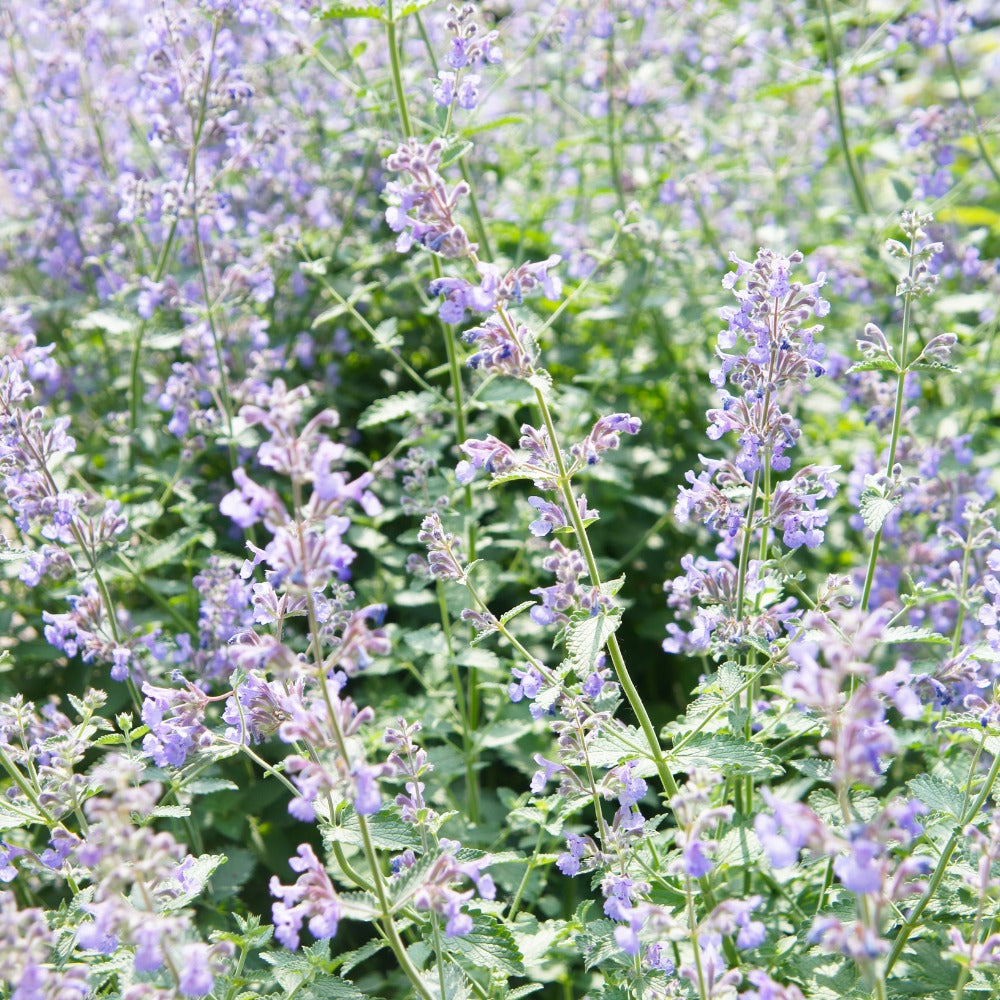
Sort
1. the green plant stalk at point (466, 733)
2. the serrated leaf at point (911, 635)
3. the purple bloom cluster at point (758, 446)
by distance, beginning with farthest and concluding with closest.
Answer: the green plant stalk at point (466, 733), the purple bloom cluster at point (758, 446), the serrated leaf at point (911, 635)

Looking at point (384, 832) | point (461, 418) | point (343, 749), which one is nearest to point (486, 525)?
point (461, 418)

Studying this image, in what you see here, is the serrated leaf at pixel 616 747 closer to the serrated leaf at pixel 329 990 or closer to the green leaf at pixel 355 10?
the serrated leaf at pixel 329 990

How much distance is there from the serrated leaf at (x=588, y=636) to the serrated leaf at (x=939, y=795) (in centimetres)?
97

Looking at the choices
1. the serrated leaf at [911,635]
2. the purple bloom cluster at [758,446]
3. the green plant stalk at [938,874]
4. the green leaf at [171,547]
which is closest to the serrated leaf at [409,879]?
the purple bloom cluster at [758,446]

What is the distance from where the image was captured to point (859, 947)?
200 cm

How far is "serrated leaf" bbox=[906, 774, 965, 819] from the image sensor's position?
2.91m

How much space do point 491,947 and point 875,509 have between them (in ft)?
5.29

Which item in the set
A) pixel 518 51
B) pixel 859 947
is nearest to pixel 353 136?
pixel 518 51

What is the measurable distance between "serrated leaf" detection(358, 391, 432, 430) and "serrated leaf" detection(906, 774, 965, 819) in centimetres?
231

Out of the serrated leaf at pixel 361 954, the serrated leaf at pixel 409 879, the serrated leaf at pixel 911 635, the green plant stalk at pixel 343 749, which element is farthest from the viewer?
the serrated leaf at pixel 911 635

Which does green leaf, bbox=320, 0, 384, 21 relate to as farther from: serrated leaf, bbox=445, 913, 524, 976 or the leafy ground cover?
serrated leaf, bbox=445, 913, 524, 976

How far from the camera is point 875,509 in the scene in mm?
3109

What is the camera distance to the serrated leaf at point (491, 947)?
2.75m

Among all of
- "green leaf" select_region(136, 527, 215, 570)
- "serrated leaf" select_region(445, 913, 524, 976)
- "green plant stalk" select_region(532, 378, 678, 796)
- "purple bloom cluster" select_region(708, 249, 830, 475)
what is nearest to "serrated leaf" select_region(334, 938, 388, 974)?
"serrated leaf" select_region(445, 913, 524, 976)
